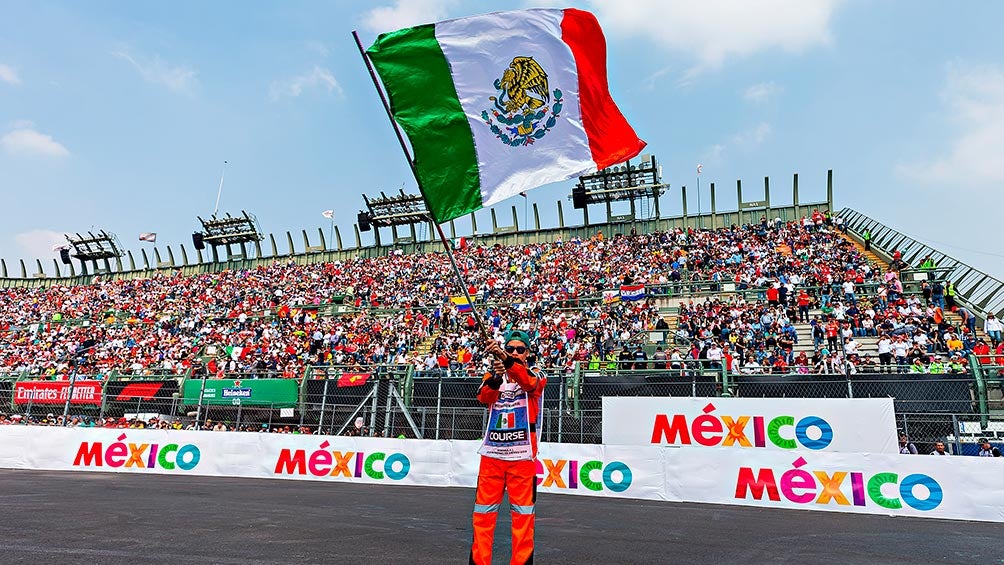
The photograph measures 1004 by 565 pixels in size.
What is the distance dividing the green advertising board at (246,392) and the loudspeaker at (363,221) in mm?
24104

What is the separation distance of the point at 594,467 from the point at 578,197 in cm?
2664

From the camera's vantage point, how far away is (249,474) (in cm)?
1443

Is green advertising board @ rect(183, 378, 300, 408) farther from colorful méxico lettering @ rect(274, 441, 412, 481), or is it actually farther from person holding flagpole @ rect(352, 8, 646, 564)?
person holding flagpole @ rect(352, 8, 646, 564)

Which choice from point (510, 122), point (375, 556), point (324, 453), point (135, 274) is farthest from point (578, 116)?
point (135, 274)

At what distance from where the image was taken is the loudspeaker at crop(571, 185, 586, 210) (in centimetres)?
3709

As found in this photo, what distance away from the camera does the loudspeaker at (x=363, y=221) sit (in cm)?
4197

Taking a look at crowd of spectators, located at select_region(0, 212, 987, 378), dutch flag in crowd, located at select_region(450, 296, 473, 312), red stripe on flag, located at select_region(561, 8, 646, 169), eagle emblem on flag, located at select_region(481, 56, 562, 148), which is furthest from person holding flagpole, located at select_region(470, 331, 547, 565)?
dutch flag in crowd, located at select_region(450, 296, 473, 312)

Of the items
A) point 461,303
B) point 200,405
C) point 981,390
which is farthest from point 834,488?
point 461,303

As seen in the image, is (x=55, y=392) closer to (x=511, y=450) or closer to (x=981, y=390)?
(x=511, y=450)

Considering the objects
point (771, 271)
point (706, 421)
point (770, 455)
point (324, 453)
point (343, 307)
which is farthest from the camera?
point (343, 307)

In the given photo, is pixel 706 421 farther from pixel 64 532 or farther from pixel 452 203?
pixel 64 532

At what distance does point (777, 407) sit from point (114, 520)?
36.5 feet

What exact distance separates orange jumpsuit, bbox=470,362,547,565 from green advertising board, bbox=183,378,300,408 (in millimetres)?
13978

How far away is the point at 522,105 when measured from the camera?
6691 millimetres
